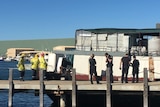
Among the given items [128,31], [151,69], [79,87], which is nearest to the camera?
[79,87]

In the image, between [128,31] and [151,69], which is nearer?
[151,69]

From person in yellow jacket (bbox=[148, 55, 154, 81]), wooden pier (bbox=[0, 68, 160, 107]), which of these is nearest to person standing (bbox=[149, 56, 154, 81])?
person in yellow jacket (bbox=[148, 55, 154, 81])

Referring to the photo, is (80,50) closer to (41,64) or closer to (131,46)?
(131,46)

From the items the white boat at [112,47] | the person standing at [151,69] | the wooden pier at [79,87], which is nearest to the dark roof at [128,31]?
the white boat at [112,47]

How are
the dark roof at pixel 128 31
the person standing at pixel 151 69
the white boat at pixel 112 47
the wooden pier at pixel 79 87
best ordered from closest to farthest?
the wooden pier at pixel 79 87 → the person standing at pixel 151 69 → the white boat at pixel 112 47 → the dark roof at pixel 128 31

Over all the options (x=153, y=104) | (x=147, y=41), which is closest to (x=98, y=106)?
(x=153, y=104)

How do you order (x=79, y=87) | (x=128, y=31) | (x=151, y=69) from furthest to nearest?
(x=128, y=31) → (x=151, y=69) → (x=79, y=87)

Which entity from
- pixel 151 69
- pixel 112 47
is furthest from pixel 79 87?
pixel 112 47

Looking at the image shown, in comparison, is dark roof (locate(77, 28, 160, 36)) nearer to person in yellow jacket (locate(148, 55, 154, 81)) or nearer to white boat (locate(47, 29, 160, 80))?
white boat (locate(47, 29, 160, 80))

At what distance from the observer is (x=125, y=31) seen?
35844 mm

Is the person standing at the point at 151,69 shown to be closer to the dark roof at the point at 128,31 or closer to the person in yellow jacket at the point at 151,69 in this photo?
the person in yellow jacket at the point at 151,69

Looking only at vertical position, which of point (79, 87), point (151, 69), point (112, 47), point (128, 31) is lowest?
point (79, 87)

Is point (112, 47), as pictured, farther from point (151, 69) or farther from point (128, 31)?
point (151, 69)

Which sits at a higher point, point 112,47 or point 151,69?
point 112,47
